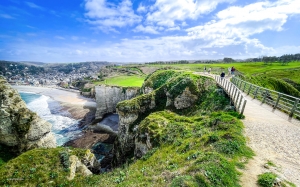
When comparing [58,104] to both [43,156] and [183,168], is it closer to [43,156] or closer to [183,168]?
[43,156]

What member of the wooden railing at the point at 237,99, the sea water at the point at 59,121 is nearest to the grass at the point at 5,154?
the sea water at the point at 59,121

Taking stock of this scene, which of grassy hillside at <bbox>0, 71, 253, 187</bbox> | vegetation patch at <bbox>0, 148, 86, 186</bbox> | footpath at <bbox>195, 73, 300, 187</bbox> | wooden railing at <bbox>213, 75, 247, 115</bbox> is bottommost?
vegetation patch at <bbox>0, 148, 86, 186</bbox>

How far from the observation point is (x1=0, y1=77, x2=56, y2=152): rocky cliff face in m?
21.7

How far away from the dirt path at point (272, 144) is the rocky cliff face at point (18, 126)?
26.2m

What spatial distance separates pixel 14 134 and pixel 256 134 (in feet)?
97.0

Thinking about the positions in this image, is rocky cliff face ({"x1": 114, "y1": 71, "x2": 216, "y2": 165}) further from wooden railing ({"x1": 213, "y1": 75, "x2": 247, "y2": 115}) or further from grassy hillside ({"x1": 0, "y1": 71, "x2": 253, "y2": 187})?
grassy hillside ({"x1": 0, "y1": 71, "x2": 253, "y2": 187})

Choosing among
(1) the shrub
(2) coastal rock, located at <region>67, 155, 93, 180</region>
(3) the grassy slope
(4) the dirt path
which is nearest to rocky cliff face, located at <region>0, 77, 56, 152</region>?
(3) the grassy slope

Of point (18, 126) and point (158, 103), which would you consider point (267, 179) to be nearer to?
point (158, 103)

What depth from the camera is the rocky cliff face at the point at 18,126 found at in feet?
71.2

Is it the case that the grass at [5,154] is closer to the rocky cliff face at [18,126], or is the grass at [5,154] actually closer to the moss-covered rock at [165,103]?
the rocky cliff face at [18,126]

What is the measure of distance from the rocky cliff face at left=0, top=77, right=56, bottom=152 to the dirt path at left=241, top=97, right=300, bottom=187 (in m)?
26.2

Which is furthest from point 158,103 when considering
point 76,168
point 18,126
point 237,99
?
point 18,126

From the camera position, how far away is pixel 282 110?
1527 centimetres

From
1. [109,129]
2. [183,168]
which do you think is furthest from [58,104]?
[183,168]
